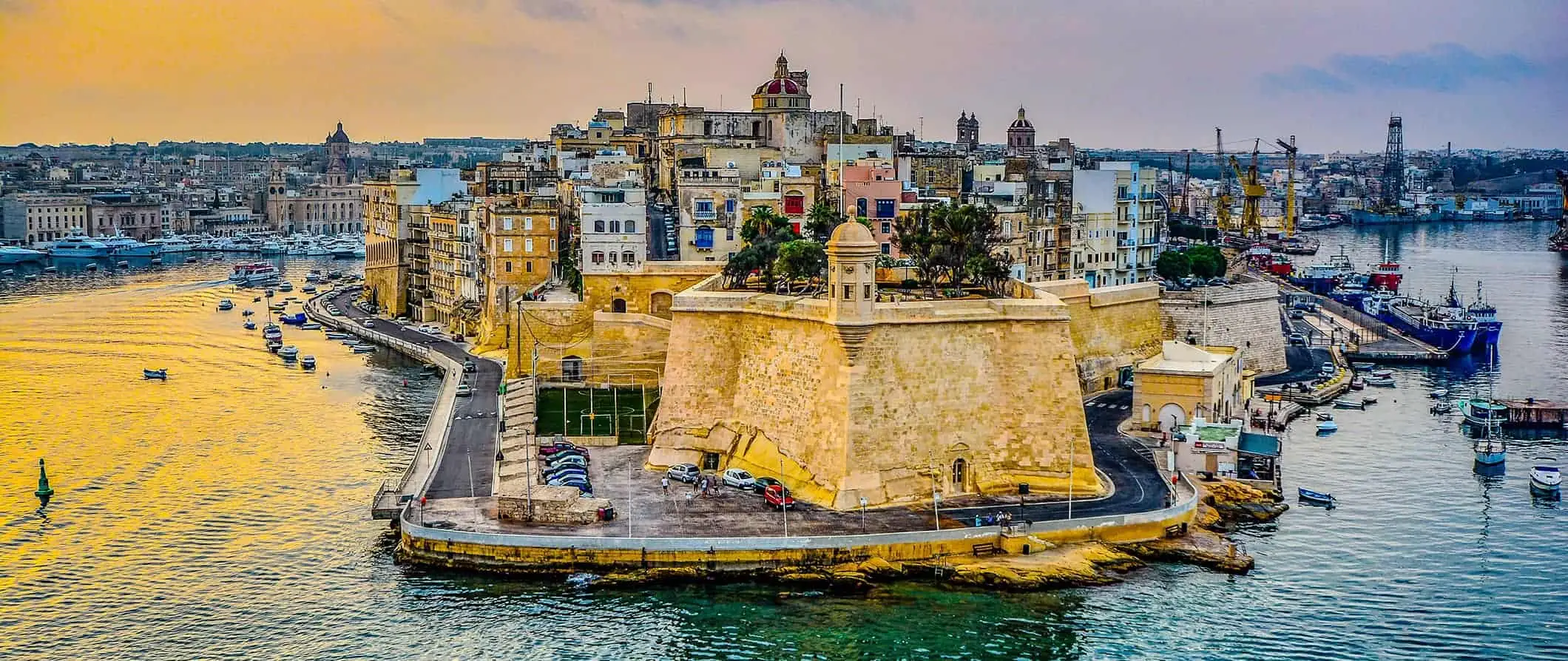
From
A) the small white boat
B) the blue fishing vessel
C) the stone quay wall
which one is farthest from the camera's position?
the blue fishing vessel

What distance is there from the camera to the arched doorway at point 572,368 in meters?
41.9

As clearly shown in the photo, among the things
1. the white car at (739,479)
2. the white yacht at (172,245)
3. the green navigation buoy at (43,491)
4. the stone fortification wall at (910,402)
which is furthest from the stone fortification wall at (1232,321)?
the white yacht at (172,245)

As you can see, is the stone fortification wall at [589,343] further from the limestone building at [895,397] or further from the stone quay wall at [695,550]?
the stone quay wall at [695,550]

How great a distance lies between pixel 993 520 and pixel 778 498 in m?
4.03

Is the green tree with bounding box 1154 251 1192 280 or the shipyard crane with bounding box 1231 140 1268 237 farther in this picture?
the shipyard crane with bounding box 1231 140 1268 237

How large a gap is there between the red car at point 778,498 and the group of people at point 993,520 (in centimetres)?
354

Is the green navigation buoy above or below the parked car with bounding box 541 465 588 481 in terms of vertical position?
below

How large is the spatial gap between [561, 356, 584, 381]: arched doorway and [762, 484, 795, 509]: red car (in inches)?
551

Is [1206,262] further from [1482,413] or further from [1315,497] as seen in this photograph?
[1315,497]

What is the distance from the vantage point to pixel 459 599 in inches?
995

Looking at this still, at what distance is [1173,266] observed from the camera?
5959 cm

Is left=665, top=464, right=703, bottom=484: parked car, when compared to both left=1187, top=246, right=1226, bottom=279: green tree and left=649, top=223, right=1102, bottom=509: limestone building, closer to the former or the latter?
left=649, top=223, right=1102, bottom=509: limestone building

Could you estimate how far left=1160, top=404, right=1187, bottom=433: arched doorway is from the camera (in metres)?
36.5

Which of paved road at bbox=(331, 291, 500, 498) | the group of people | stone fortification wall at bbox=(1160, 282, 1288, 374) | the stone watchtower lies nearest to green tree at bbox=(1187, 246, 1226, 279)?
stone fortification wall at bbox=(1160, 282, 1288, 374)
